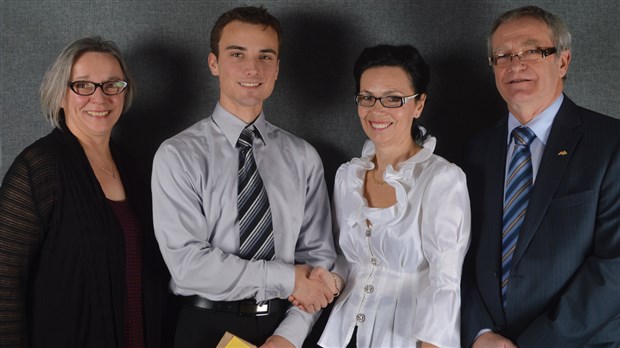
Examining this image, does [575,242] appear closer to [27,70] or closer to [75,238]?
[75,238]

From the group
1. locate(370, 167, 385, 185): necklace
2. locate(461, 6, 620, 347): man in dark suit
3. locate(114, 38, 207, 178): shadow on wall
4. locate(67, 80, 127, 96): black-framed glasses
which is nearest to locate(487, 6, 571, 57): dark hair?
locate(461, 6, 620, 347): man in dark suit

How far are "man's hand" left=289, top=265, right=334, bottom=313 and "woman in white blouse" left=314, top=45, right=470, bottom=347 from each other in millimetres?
67

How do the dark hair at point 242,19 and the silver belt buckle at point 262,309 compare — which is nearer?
the silver belt buckle at point 262,309

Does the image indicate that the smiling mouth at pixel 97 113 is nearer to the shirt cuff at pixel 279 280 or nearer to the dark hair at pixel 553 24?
the shirt cuff at pixel 279 280

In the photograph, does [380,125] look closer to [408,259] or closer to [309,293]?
[408,259]

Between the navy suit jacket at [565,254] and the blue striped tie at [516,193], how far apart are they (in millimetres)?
29

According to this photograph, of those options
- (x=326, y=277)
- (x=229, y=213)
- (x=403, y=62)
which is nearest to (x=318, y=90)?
(x=403, y=62)

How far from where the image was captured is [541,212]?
235 centimetres

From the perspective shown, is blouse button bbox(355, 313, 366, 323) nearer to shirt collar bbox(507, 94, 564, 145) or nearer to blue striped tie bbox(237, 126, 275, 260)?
blue striped tie bbox(237, 126, 275, 260)

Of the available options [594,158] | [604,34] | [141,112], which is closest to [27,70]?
[141,112]

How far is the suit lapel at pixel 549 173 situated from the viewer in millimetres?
2354

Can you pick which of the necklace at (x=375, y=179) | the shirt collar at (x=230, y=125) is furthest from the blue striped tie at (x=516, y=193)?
the shirt collar at (x=230, y=125)

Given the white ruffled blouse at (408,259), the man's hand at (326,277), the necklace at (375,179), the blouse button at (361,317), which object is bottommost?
the blouse button at (361,317)

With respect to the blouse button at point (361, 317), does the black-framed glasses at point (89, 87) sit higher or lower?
higher
